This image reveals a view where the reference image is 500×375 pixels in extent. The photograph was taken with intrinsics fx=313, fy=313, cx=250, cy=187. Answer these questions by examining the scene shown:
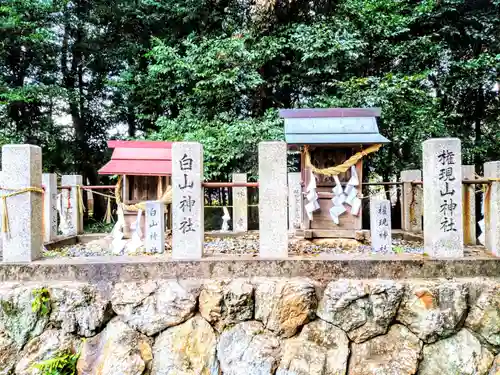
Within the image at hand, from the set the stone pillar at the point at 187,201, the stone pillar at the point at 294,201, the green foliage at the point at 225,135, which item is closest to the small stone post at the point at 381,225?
the stone pillar at the point at 187,201

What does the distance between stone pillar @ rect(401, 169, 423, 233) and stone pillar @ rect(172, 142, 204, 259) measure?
4778 mm

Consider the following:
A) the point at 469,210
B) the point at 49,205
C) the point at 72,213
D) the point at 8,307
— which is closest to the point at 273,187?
the point at 8,307

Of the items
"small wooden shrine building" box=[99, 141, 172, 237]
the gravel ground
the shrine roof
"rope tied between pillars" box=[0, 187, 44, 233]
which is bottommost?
the gravel ground

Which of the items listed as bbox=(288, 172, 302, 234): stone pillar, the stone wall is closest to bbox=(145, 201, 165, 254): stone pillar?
the stone wall

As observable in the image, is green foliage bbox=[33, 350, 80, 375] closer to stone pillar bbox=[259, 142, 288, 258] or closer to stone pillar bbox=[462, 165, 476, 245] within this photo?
stone pillar bbox=[259, 142, 288, 258]

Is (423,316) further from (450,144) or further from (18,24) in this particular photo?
(18,24)

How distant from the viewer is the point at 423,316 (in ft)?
11.0

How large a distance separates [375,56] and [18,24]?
10437 millimetres

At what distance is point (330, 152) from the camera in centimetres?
552

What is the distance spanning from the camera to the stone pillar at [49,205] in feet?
19.0

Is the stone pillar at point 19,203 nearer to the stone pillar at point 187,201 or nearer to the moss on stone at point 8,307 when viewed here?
the moss on stone at point 8,307

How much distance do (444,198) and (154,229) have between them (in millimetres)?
3510

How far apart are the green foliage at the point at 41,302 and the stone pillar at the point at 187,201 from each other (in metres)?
1.44

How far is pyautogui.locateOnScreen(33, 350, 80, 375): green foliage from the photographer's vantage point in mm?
3266
